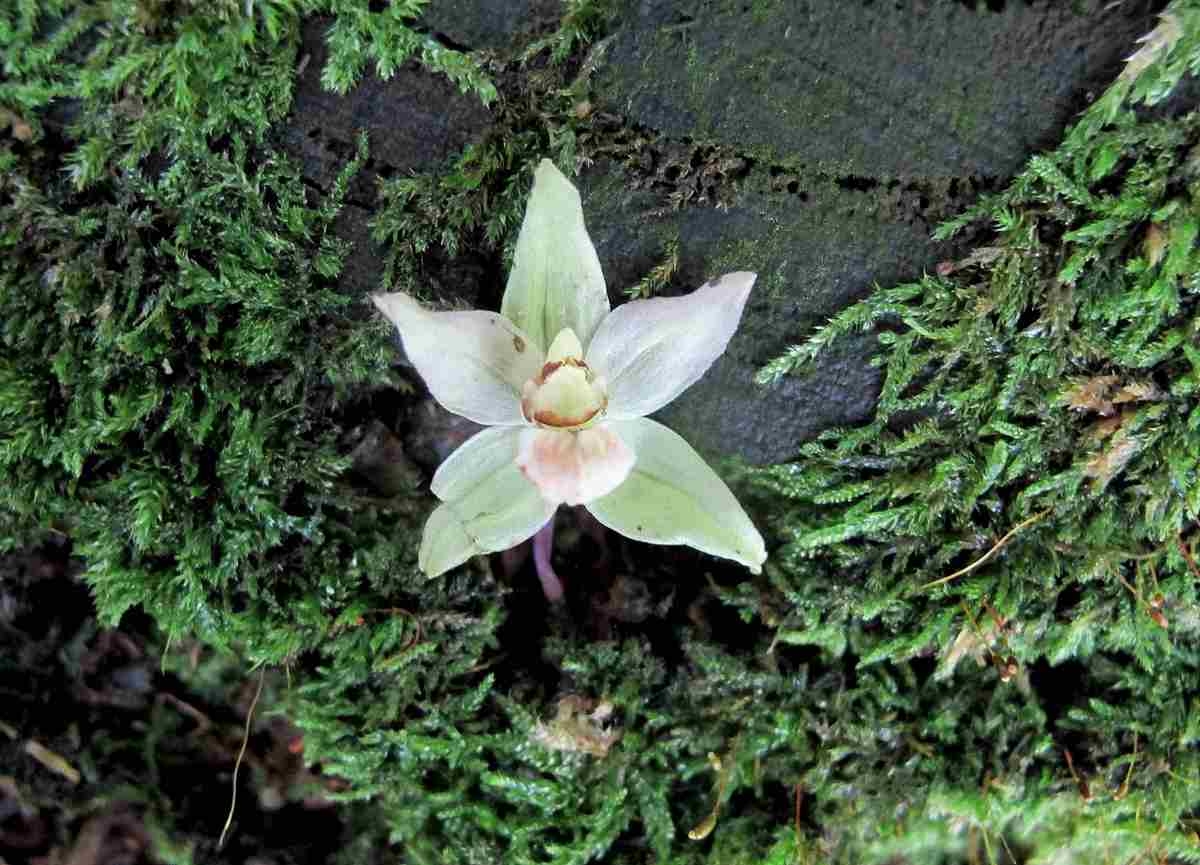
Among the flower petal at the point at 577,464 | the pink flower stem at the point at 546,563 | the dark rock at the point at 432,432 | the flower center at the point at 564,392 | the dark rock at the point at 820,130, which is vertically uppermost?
the dark rock at the point at 820,130

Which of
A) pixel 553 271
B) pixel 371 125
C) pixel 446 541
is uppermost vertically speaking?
pixel 371 125

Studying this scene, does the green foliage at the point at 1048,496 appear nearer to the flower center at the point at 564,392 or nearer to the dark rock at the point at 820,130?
the dark rock at the point at 820,130

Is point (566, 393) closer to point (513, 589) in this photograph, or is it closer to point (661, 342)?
point (661, 342)

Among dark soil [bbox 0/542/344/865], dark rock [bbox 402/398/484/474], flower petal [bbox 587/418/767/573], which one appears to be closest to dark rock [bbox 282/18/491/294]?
dark rock [bbox 402/398/484/474]

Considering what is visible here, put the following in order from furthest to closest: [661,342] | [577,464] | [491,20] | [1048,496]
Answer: [1048,496] < [491,20] < [661,342] < [577,464]

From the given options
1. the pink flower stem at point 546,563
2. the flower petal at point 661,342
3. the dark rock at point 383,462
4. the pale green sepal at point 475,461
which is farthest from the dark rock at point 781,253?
the dark rock at point 383,462

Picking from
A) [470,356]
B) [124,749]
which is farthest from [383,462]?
[124,749]

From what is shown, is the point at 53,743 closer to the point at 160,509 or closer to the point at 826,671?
the point at 160,509
